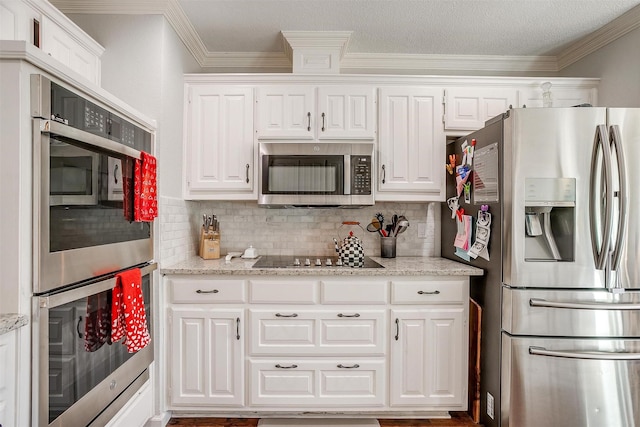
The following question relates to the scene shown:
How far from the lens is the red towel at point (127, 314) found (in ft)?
5.32

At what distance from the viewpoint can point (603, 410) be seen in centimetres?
190

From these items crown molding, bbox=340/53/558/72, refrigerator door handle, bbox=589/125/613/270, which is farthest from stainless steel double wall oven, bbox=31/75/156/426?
refrigerator door handle, bbox=589/125/613/270

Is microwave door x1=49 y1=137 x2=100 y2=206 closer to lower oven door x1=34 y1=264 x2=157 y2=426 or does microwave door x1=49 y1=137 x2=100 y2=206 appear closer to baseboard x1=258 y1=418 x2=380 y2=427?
lower oven door x1=34 y1=264 x2=157 y2=426

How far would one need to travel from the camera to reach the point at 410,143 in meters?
2.67

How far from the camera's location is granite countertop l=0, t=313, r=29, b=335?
1100mm

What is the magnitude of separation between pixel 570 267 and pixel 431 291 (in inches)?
29.0

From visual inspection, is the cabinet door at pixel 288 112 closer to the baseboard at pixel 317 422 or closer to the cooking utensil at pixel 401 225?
the cooking utensil at pixel 401 225

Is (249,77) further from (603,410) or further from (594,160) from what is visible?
(603,410)

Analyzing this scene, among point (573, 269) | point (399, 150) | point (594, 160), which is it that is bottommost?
point (573, 269)

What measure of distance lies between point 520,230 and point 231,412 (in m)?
2.01

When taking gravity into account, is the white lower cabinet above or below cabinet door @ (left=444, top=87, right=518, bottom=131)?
below

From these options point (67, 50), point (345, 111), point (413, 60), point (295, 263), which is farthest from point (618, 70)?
point (67, 50)

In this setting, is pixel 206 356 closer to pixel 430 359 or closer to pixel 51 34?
pixel 430 359

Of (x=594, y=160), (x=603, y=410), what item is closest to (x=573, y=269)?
(x=594, y=160)
